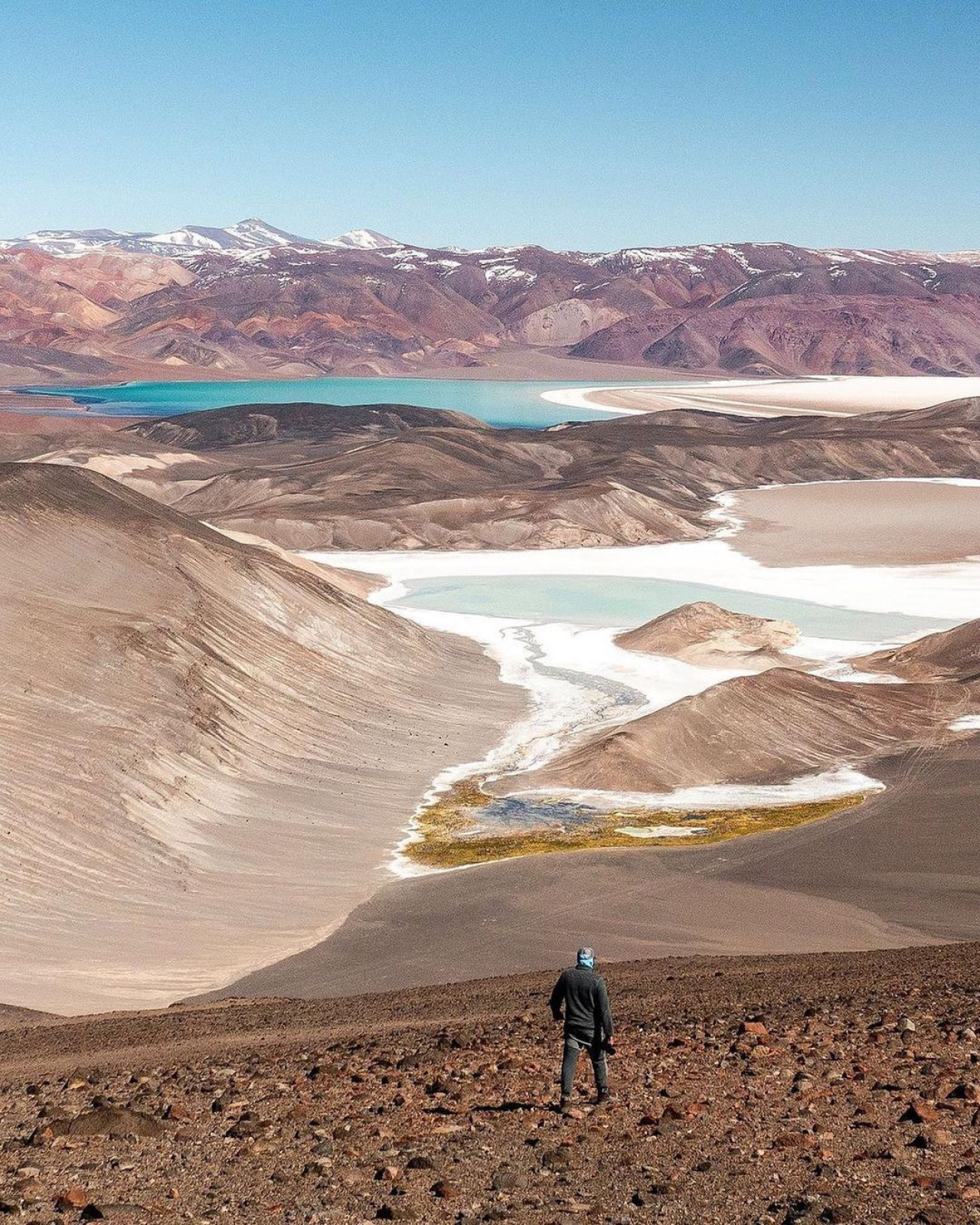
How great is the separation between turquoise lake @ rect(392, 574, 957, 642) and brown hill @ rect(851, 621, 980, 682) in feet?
23.4

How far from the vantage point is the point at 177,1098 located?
41.7 ft

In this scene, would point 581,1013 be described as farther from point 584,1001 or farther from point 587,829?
point 587,829

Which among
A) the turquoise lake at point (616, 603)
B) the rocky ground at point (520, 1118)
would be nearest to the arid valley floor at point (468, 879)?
the rocky ground at point (520, 1118)

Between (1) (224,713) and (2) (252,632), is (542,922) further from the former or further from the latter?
(2) (252,632)

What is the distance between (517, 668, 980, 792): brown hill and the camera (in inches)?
1545

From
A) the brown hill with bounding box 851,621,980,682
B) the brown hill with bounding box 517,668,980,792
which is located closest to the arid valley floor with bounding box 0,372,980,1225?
the brown hill with bounding box 517,668,980,792

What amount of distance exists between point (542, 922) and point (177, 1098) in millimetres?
13730

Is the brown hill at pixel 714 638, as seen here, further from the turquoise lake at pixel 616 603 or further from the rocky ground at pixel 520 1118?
the rocky ground at pixel 520 1118

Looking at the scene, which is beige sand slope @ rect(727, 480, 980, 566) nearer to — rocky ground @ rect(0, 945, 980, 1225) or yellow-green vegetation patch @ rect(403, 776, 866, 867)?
yellow-green vegetation patch @ rect(403, 776, 866, 867)

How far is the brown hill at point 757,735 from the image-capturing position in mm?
39250

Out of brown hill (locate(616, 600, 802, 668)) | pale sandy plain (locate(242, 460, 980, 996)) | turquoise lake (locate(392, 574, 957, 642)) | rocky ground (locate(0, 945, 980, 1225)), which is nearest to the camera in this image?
rocky ground (locate(0, 945, 980, 1225))

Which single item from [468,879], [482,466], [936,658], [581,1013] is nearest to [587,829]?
[468,879]

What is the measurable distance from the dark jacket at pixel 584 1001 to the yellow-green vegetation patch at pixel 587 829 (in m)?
19.3

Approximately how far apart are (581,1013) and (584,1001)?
0.32ft
